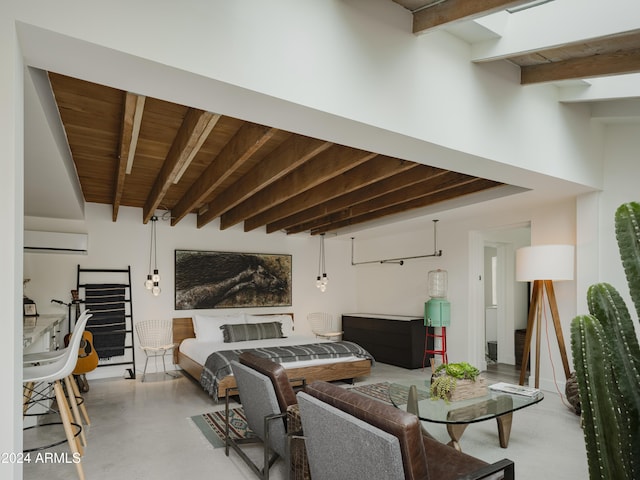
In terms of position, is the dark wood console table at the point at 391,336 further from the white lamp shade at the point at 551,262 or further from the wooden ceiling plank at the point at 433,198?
the white lamp shade at the point at 551,262

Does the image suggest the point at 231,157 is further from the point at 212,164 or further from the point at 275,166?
the point at 212,164

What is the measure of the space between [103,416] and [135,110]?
329 centimetres

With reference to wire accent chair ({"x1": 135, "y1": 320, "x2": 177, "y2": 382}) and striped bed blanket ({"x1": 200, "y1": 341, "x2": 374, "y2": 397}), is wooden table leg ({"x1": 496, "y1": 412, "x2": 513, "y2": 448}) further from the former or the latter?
wire accent chair ({"x1": 135, "y1": 320, "x2": 177, "y2": 382})

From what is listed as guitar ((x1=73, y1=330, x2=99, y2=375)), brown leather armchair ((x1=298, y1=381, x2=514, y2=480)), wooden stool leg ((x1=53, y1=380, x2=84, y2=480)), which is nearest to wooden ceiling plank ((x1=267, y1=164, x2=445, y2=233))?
brown leather armchair ((x1=298, y1=381, x2=514, y2=480))

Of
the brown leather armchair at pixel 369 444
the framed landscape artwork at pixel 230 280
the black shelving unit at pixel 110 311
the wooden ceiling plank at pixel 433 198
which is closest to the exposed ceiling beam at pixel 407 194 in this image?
the wooden ceiling plank at pixel 433 198

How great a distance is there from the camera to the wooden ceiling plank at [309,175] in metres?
3.66

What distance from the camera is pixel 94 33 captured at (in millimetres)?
1759

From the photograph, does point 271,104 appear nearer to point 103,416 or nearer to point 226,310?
point 103,416

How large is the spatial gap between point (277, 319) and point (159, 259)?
7.22 ft

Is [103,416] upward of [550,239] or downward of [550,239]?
downward

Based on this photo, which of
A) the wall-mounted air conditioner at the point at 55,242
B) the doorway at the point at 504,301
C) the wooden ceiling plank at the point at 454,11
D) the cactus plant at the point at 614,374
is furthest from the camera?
the doorway at the point at 504,301

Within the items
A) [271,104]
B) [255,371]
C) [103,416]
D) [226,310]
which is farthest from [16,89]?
[226,310]

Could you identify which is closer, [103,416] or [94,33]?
[94,33]

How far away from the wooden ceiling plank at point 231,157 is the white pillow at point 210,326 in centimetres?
196
